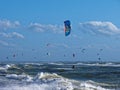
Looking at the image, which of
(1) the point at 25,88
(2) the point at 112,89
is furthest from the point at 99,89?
(1) the point at 25,88

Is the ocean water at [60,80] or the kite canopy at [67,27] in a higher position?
the kite canopy at [67,27]

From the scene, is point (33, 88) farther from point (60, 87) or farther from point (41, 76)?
point (41, 76)

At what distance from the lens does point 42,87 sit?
91.7 ft

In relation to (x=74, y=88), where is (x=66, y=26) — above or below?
above

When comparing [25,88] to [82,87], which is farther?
[82,87]

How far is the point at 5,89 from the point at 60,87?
3820 mm

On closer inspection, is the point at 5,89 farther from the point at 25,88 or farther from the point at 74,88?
the point at 74,88

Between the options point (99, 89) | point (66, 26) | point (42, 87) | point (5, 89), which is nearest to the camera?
point (5, 89)

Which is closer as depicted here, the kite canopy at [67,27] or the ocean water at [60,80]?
the ocean water at [60,80]

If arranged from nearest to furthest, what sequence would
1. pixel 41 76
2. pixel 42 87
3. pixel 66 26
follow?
pixel 42 87 < pixel 66 26 < pixel 41 76

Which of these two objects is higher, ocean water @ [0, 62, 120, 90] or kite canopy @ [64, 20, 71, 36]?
kite canopy @ [64, 20, 71, 36]

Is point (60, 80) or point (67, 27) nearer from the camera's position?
point (60, 80)

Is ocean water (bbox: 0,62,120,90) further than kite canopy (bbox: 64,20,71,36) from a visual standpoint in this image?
No

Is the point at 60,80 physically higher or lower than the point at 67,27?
lower
